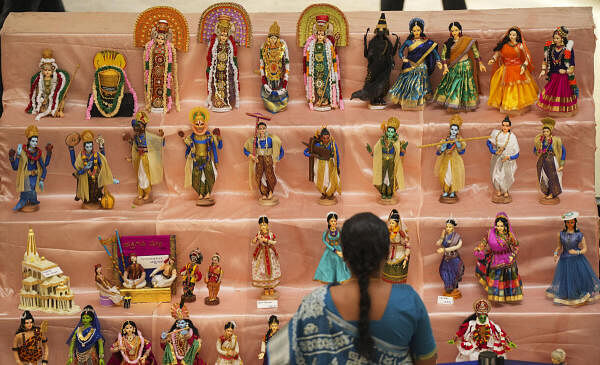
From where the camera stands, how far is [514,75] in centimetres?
697

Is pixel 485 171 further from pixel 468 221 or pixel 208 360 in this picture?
pixel 208 360

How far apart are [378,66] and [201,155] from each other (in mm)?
1573

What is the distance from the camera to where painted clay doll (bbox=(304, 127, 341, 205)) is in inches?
261

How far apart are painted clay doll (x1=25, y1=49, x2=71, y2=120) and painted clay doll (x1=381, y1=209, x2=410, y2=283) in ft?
9.20

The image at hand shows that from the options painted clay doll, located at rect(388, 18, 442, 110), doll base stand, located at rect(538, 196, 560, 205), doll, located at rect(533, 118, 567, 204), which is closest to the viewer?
doll, located at rect(533, 118, 567, 204)

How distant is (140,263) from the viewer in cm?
644

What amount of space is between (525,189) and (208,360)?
2730mm

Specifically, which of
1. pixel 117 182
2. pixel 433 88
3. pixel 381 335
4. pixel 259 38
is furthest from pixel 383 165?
pixel 381 335

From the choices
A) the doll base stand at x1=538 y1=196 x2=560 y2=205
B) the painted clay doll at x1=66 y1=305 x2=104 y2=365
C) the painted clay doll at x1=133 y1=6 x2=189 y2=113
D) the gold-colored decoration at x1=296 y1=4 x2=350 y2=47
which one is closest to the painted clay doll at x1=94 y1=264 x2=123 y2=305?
the painted clay doll at x1=66 y1=305 x2=104 y2=365

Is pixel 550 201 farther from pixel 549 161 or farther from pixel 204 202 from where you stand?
pixel 204 202

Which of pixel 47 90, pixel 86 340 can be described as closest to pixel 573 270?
pixel 86 340

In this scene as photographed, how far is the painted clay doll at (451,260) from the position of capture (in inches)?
248

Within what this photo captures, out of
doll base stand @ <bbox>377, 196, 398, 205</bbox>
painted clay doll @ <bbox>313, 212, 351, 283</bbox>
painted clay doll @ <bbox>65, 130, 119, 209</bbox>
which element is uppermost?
painted clay doll @ <bbox>65, 130, 119, 209</bbox>

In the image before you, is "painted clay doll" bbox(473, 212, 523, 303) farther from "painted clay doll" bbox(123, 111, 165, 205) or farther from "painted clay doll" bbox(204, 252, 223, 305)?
"painted clay doll" bbox(123, 111, 165, 205)
